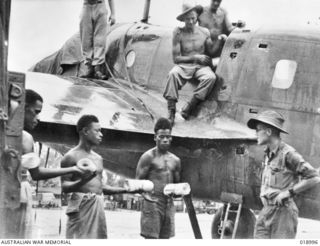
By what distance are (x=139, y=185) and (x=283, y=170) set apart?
1.51m

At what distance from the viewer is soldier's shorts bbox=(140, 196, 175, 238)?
6.88 metres

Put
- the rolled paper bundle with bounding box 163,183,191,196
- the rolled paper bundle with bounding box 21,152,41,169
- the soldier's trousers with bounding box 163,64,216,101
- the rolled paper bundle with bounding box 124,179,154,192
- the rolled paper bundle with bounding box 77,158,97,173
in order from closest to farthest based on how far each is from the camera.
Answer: the rolled paper bundle with bounding box 21,152,41,169 → the rolled paper bundle with bounding box 77,158,97,173 → the rolled paper bundle with bounding box 124,179,154,192 → the rolled paper bundle with bounding box 163,183,191,196 → the soldier's trousers with bounding box 163,64,216,101

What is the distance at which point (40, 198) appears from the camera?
26.6ft

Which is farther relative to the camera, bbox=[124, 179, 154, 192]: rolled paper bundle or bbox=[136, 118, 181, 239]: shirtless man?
bbox=[136, 118, 181, 239]: shirtless man

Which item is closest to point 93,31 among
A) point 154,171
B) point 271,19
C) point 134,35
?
point 134,35

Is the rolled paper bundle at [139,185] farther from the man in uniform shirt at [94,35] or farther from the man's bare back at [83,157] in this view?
the man in uniform shirt at [94,35]

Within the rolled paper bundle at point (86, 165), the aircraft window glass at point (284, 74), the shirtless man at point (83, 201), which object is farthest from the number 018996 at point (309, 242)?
the rolled paper bundle at point (86, 165)

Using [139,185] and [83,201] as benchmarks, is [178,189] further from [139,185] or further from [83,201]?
[83,201]

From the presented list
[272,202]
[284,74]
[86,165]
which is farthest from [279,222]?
[86,165]

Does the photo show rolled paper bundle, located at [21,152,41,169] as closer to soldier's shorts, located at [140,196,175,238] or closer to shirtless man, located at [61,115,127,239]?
shirtless man, located at [61,115,127,239]

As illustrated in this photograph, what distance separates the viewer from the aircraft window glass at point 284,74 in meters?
8.05

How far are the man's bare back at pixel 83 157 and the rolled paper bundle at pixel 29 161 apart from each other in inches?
22.9

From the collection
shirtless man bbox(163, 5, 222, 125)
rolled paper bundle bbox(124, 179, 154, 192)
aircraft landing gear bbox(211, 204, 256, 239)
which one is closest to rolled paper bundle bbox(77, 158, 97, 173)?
rolled paper bundle bbox(124, 179, 154, 192)

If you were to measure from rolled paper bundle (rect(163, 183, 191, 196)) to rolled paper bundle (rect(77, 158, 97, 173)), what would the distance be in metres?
0.99
